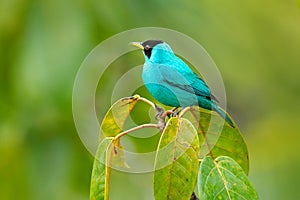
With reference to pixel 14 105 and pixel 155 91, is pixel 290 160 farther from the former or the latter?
pixel 155 91

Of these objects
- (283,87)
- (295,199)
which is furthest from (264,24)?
(295,199)

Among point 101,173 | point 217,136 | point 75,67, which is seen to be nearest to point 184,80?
point 217,136

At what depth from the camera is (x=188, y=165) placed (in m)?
1.35

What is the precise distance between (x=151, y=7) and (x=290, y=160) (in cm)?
168

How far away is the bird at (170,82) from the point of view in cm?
148

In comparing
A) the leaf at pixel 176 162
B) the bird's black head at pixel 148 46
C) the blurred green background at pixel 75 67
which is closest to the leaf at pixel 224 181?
the leaf at pixel 176 162

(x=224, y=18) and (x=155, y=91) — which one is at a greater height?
(x=224, y=18)

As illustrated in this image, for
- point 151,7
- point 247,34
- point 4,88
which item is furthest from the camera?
point 247,34

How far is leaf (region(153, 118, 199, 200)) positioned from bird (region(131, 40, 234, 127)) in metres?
0.13

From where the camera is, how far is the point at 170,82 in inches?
58.7

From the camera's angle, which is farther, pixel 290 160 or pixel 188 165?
pixel 290 160

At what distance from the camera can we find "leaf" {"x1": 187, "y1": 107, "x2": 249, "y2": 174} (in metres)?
1.56

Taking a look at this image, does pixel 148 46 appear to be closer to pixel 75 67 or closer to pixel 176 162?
pixel 176 162

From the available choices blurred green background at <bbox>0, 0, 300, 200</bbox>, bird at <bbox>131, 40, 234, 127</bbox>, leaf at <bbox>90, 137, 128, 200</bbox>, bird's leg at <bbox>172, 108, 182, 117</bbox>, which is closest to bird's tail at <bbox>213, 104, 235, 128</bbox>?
bird at <bbox>131, 40, 234, 127</bbox>
